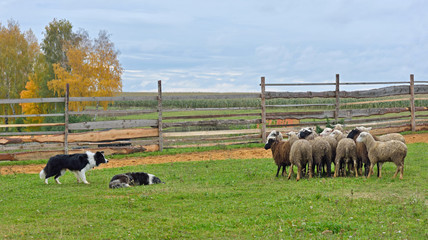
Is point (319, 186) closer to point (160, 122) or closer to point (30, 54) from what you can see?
point (160, 122)

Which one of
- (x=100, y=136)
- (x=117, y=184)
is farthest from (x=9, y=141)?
(x=117, y=184)

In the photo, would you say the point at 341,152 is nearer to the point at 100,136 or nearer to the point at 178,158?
the point at 178,158

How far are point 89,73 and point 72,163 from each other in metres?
34.6

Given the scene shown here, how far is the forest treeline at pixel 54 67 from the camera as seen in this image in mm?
43188

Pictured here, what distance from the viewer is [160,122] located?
1836 cm

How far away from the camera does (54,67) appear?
4356 centimetres

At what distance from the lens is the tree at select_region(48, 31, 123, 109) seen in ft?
140

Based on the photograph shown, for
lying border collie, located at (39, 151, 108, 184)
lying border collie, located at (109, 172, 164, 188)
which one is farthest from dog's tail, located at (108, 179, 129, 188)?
lying border collie, located at (39, 151, 108, 184)

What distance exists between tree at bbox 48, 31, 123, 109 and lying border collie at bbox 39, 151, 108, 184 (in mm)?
31206

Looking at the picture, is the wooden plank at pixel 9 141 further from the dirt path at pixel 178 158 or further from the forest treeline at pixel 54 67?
the forest treeline at pixel 54 67

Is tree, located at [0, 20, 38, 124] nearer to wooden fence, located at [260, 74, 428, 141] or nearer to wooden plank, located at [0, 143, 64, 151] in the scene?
wooden plank, located at [0, 143, 64, 151]

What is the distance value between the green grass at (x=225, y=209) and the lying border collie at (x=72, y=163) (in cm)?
41

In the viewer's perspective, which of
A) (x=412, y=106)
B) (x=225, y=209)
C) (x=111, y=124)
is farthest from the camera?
(x=412, y=106)

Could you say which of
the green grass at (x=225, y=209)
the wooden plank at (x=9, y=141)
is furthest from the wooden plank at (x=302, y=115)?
the wooden plank at (x=9, y=141)
